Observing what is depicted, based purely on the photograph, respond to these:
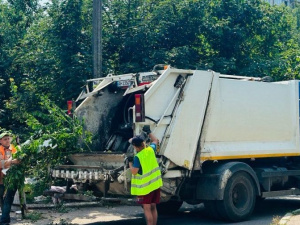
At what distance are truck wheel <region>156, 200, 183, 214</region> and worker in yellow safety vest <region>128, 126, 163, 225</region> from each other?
8.72ft

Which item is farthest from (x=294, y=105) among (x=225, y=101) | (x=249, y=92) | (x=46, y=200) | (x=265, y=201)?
(x=46, y=200)

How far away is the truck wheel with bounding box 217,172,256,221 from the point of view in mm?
8062

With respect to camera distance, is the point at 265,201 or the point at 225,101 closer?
the point at 225,101

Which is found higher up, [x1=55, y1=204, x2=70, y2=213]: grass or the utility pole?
the utility pole

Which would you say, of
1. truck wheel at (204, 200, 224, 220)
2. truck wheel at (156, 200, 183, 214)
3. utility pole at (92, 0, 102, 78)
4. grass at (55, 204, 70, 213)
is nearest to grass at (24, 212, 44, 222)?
→ grass at (55, 204, 70, 213)

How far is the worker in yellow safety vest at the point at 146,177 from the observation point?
6.83 m

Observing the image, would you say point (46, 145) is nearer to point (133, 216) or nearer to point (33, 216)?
point (33, 216)

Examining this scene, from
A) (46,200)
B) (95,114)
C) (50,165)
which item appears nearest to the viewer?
(50,165)

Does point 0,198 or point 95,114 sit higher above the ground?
point 95,114

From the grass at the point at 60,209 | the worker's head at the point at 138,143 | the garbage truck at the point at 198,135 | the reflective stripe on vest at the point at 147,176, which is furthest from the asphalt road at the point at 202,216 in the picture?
the worker's head at the point at 138,143

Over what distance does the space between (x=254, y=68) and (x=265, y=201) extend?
3423 mm

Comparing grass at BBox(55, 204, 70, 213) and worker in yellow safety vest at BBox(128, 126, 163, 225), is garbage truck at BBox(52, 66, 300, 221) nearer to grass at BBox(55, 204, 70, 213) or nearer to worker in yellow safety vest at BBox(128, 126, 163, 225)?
worker in yellow safety vest at BBox(128, 126, 163, 225)

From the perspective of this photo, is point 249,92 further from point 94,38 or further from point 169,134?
point 94,38

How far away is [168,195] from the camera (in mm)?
7738
